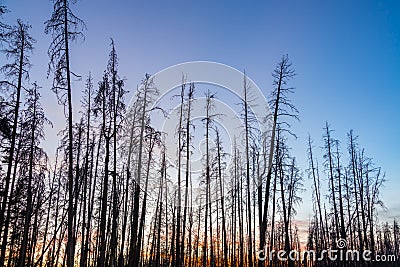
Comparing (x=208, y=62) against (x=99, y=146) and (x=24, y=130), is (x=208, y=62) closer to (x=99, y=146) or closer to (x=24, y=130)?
(x=99, y=146)

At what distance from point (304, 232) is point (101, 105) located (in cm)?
5963

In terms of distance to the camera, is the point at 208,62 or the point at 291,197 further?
the point at 291,197

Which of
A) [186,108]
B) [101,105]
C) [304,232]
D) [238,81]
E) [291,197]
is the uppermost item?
[238,81]

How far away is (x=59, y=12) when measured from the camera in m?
12.4

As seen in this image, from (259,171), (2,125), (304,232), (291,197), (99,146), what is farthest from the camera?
(304,232)

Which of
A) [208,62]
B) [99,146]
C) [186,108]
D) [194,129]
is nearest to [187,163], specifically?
[194,129]

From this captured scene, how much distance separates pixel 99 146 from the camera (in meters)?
21.5

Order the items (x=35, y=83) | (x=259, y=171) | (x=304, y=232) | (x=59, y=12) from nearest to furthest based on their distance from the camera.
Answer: (x=59, y=12) < (x=35, y=83) < (x=259, y=171) < (x=304, y=232)

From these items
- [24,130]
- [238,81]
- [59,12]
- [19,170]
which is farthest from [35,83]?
[238,81]

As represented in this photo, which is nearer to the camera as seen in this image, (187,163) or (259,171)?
(187,163)

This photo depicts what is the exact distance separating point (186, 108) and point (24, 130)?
397 inches

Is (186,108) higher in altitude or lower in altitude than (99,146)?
higher

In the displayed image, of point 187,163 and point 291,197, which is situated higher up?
point 187,163

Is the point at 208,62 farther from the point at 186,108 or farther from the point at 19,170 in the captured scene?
the point at 19,170
